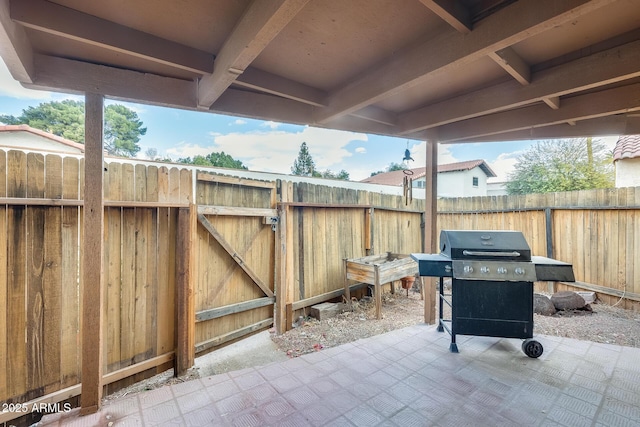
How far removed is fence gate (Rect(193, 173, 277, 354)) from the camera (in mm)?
3035

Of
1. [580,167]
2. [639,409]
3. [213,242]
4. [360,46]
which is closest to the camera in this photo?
[360,46]

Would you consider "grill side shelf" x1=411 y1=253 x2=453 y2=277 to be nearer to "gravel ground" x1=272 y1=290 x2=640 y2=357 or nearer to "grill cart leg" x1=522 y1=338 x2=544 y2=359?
"grill cart leg" x1=522 y1=338 x2=544 y2=359

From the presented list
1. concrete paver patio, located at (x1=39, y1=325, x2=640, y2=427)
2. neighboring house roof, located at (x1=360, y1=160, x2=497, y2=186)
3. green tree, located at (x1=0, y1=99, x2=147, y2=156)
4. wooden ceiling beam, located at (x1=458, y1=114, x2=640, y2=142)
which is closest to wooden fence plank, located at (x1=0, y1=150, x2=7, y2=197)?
concrete paver patio, located at (x1=39, y1=325, x2=640, y2=427)

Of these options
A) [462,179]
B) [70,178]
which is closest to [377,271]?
[70,178]

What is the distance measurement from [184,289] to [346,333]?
2156 mm

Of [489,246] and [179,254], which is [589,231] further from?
[179,254]

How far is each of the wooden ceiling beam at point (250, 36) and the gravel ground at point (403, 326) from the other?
9.51 ft

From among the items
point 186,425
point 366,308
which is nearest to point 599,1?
point 186,425

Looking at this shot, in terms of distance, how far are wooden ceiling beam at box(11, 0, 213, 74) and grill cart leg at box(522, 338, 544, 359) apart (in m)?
3.41

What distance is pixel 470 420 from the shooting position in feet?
5.63

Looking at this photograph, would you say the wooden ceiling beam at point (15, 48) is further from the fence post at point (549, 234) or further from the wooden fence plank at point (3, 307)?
the fence post at point (549, 234)

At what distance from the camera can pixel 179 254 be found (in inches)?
104

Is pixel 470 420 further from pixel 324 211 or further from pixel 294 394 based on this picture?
pixel 324 211

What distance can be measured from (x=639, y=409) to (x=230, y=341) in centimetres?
353
